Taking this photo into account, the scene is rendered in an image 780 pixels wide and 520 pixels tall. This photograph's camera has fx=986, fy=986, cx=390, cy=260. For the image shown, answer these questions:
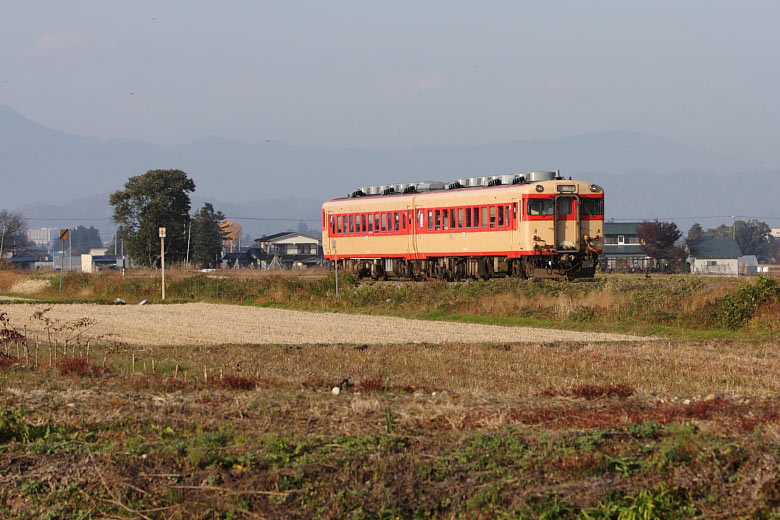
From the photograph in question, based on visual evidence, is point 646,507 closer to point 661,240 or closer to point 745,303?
point 745,303

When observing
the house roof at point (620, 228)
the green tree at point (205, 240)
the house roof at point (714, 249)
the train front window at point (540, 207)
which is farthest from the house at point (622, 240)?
the train front window at point (540, 207)

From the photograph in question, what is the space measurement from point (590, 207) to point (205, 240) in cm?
8708

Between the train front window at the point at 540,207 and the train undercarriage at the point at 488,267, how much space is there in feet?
6.28

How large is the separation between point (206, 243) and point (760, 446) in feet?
374

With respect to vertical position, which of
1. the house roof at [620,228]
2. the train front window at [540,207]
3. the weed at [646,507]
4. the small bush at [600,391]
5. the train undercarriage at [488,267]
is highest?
the house roof at [620,228]

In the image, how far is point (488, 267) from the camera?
133 ft

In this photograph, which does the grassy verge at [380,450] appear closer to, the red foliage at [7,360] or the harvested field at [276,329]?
the red foliage at [7,360]

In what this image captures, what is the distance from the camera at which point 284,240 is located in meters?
140

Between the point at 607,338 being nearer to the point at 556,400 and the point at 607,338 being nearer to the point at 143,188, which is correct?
the point at 556,400

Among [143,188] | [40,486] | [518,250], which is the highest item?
[143,188]

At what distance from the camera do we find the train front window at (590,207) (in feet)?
125

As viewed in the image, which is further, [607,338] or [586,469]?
[607,338]

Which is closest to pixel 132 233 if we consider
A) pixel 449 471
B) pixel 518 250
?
pixel 518 250

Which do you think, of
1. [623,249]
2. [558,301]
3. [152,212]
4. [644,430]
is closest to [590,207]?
[558,301]
